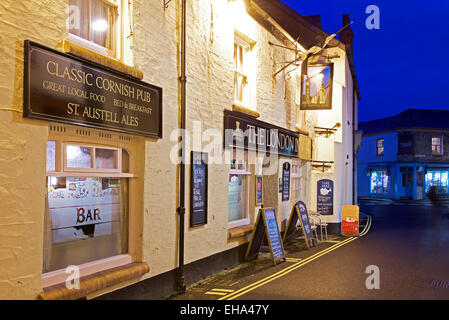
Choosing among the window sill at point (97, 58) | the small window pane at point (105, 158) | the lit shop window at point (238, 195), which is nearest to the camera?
the window sill at point (97, 58)

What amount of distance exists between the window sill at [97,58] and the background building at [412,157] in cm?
3657

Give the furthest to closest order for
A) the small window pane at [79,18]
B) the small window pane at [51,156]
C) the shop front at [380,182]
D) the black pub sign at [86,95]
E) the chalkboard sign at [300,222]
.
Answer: the shop front at [380,182] → the chalkboard sign at [300,222] → the small window pane at [79,18] → the small window pane at [51,156] → the black pub sign at [86,95]

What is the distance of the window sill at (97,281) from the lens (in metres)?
4.84

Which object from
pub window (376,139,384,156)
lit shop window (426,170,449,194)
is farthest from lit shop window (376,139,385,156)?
lit shop window (426,170,449,194)

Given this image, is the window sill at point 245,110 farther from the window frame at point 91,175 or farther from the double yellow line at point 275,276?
the double yellow line at point 275,276

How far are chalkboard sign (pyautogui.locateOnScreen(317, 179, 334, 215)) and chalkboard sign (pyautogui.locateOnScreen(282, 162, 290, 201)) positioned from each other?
292 centimetres

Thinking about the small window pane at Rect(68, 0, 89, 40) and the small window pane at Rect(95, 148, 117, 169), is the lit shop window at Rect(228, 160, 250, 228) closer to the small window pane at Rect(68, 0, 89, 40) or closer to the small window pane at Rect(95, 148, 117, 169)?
Result: the small window pane at Rect(95, 148, 117, 169)

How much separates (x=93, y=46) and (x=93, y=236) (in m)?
2.73

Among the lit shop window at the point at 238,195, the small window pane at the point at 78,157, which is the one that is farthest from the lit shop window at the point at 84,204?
the lit shop window at the point at 238,195

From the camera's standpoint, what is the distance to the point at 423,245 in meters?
12.5

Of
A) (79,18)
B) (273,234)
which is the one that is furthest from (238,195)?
(79,18)

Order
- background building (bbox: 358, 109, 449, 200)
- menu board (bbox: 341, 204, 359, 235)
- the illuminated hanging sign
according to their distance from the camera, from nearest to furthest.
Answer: the illuminated hanging sign, menu board (bbox: 341, 204, 359, 235), background building (bbox: 358, 109, 449, 200)

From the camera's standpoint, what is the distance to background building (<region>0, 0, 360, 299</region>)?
450 cm

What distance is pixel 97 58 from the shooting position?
5531 millimetres
